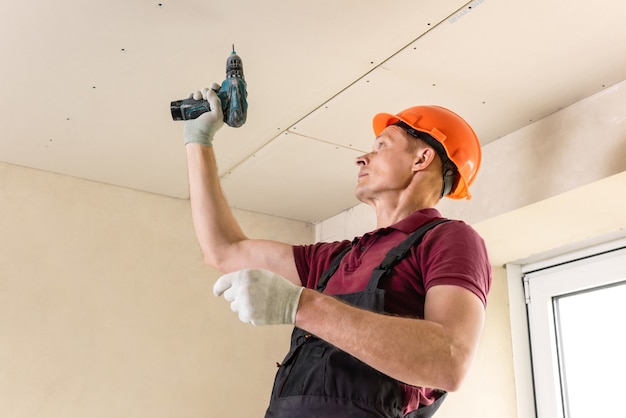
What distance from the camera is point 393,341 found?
1.23 metres

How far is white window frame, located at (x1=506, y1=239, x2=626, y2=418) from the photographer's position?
276 cm

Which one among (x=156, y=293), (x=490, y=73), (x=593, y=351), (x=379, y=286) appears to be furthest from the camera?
(x=156, y=293)

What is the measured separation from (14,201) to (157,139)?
665 mm

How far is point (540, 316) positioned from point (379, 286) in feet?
5.65

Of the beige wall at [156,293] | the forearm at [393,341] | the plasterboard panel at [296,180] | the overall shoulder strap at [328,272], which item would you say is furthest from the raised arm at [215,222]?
the beige wall at [156,293]

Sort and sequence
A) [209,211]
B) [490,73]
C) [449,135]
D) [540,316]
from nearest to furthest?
[209,211] → [449,135] → [490,73] → [540,316]

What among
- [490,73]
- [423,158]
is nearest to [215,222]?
[423,158]

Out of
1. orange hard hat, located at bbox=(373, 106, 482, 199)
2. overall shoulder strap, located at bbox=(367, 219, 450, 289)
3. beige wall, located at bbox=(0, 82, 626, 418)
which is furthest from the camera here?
beige wall, located at bbox=(0, 82, 626, 418)

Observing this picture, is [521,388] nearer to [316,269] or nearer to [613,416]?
[613,416]

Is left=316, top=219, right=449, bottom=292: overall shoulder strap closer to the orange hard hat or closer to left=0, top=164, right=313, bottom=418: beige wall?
the orange hard hat

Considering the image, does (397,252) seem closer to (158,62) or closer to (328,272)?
(328,272)

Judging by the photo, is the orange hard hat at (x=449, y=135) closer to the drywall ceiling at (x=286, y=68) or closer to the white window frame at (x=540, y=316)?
the drywall ceiling at (x=286, y=68)

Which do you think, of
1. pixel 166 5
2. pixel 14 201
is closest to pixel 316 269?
pixel 166 5

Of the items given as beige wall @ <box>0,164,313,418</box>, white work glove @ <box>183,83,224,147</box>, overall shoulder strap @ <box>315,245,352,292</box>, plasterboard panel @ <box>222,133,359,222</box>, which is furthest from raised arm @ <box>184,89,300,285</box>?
beige wall @ <box>0,164,313,418</box>
